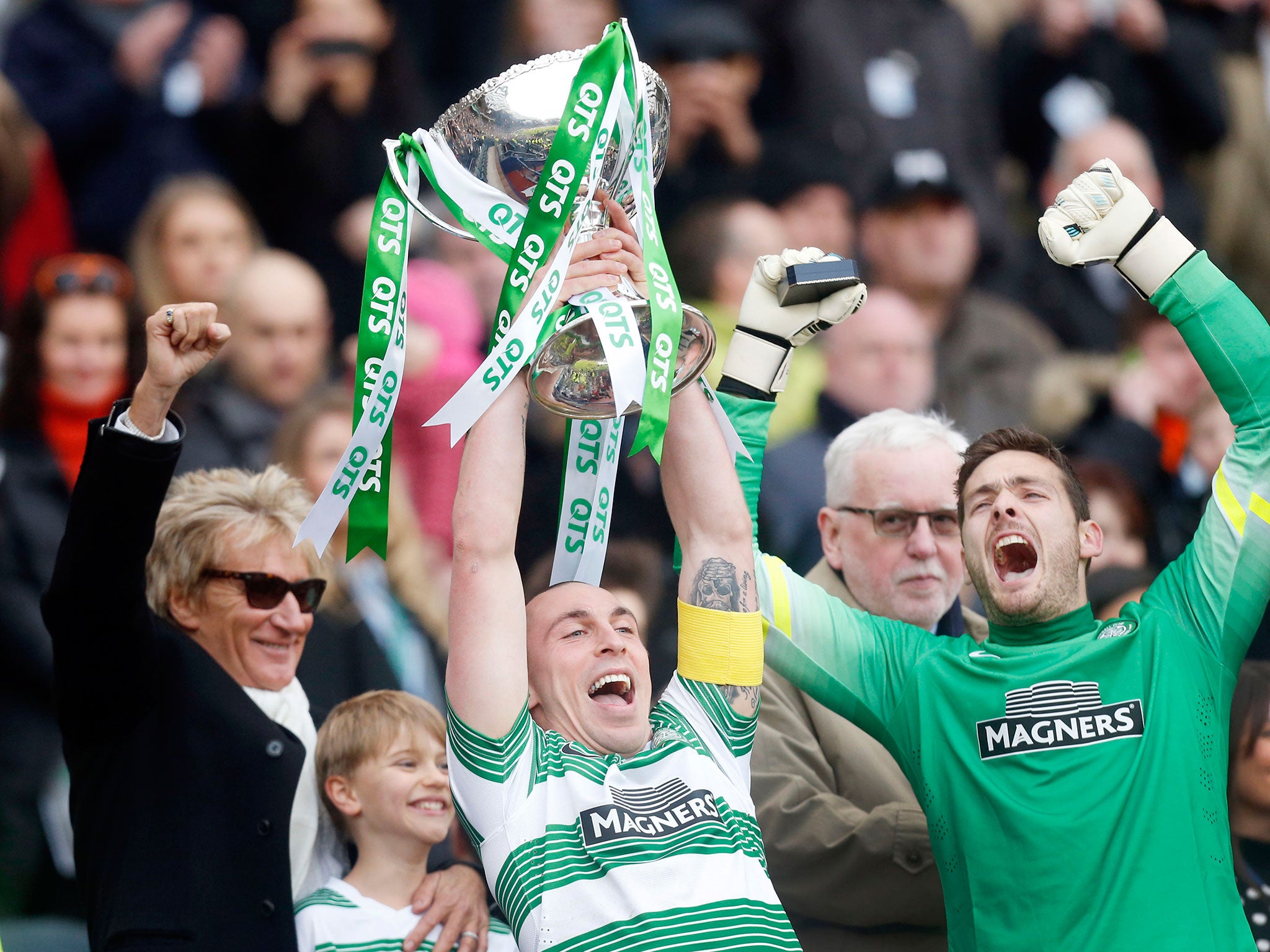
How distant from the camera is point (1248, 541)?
3107mm

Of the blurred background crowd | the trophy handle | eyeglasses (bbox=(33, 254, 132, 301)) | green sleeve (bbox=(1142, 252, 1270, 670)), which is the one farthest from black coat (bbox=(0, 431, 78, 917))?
green sleeve (bbox=(1142, 252, 1270, 670))

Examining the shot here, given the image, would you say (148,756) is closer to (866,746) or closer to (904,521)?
(866,746)

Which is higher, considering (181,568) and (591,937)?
(181,568)

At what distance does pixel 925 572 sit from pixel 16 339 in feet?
9.31

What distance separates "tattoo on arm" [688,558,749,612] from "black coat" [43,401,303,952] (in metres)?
0.93

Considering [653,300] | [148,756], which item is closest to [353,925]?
[148,756]

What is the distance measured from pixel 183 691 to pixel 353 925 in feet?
1.88

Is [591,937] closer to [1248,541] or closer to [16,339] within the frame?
[1248,541]

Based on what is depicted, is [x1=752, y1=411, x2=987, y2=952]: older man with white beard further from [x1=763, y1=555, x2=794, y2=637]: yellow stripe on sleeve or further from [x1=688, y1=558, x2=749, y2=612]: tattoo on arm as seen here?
[x1=688, y1=558, x2=749, y2=612]: tattoo on arm

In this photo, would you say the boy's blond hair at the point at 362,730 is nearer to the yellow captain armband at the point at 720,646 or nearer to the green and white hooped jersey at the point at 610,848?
the green and white hooped jersey at the point at 610,848

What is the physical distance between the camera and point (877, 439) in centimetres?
392

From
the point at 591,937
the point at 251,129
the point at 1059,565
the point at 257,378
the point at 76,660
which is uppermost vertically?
the point at 251,129

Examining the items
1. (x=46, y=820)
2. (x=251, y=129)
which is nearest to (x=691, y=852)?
(x=46, y=820)

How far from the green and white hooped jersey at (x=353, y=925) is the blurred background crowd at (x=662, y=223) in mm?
816
